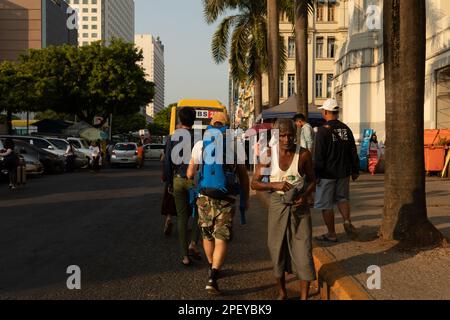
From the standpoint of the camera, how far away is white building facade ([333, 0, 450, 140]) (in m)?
19.9

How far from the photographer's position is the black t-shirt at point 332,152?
24.1ft

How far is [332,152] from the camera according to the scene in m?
7.40

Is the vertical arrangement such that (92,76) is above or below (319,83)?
below

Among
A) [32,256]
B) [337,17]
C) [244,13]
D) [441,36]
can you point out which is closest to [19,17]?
[337,17]

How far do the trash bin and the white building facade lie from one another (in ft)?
6.83

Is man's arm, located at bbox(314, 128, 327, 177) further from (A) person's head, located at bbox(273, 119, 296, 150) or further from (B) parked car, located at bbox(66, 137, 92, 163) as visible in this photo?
(B) parked car, located at bbox(66, 137, 92, 163)

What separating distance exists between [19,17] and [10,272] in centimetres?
11345

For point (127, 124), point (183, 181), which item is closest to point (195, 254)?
point (183, 181)

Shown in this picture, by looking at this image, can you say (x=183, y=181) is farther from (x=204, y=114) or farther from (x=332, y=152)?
(x=204, y=114)

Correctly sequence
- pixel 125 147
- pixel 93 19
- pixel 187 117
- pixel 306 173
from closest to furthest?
1. pixel 306 173
2. pixel 187 117
3. pixel 125 147
4. pixel 93 19

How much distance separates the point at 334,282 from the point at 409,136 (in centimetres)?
259

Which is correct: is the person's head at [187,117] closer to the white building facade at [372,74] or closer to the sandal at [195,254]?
the sandal at [195,254]

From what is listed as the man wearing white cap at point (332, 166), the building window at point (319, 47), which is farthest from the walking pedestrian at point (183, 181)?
the building window at point (319, 47)

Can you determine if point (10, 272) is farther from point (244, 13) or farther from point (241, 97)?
point (241, 97)
